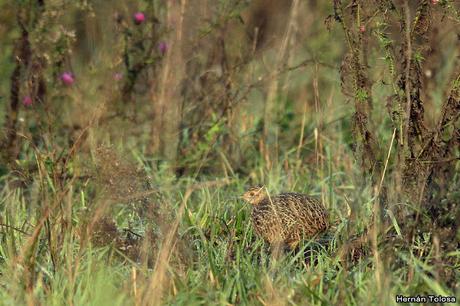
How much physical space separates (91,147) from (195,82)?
104cm

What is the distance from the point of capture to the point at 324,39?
6.37 m

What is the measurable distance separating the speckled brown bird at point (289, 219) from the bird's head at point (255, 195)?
0.37 feet

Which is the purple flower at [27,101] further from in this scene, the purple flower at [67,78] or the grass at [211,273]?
the grass at [211,273]

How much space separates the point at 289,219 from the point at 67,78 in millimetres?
2104

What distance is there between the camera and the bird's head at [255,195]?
197 inches

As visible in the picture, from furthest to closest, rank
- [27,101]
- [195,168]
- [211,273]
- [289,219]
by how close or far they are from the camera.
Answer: [195,168] < [27,101] < [289,219] < [211,273]

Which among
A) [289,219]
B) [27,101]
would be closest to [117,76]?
[27,101]

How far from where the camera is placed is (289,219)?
15.3 ft

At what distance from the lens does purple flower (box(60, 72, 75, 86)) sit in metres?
6.09

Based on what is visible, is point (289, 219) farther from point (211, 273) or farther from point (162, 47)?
point (162, 47)

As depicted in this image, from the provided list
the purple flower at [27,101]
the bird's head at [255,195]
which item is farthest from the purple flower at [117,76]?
the bird's head at [255,195]

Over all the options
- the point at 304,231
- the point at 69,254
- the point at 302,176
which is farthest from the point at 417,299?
the point at 302,176

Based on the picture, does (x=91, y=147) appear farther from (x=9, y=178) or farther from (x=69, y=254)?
(x=69, y=254)

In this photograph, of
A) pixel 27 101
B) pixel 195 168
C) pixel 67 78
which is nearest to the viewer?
pixel 27 101
